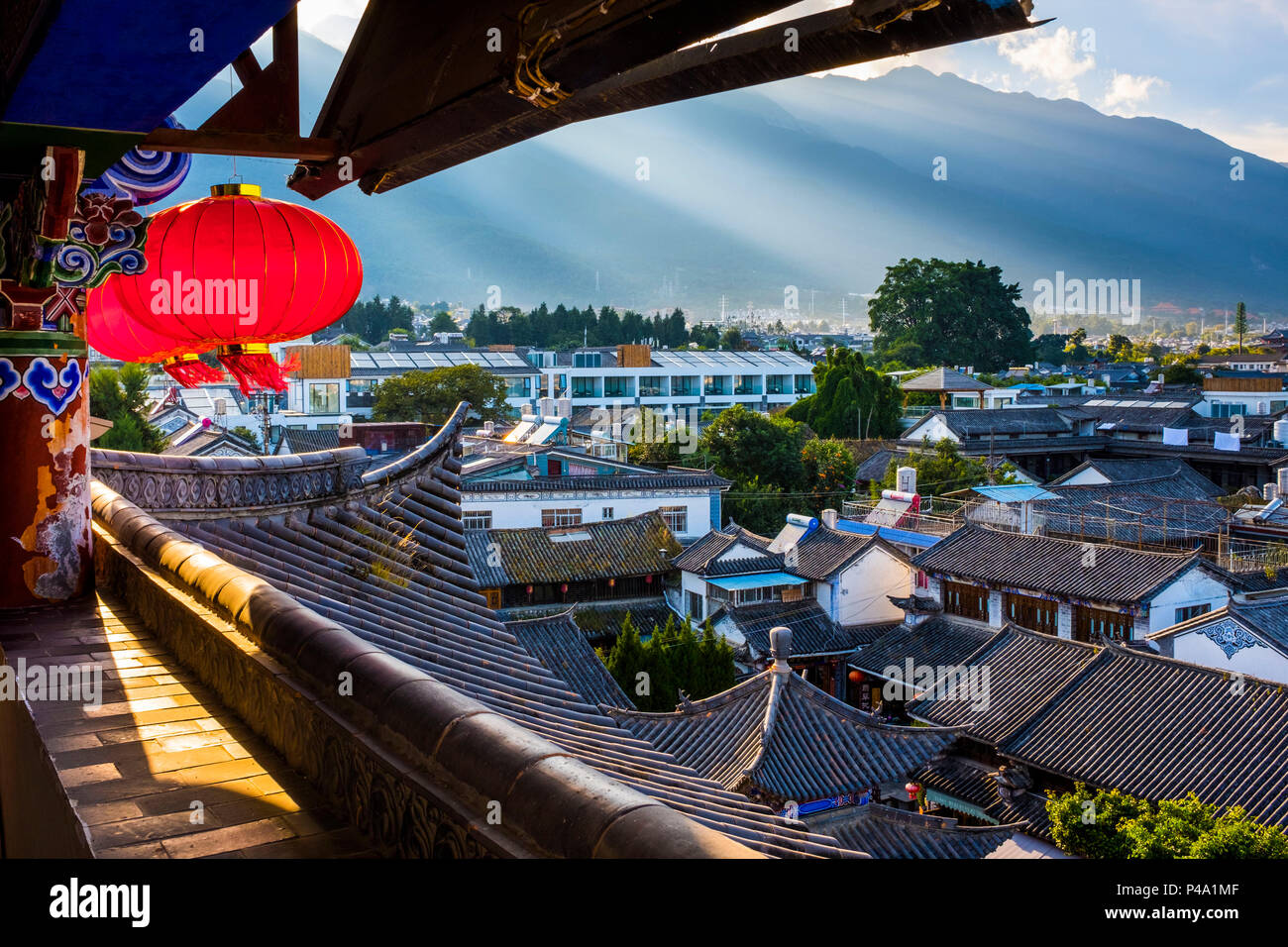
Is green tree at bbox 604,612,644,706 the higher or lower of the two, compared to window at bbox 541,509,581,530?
lower

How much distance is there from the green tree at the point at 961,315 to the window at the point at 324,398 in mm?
40447

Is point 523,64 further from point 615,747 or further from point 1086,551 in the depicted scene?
point 1086,551

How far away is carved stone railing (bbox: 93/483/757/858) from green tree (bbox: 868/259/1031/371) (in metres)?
68.6

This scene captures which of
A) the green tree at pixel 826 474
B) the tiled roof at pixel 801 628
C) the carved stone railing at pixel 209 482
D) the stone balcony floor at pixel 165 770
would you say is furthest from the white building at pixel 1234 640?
the green tree at pixel 826 474

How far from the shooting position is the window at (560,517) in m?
25.3

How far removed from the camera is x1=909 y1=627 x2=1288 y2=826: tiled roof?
37.3 feet

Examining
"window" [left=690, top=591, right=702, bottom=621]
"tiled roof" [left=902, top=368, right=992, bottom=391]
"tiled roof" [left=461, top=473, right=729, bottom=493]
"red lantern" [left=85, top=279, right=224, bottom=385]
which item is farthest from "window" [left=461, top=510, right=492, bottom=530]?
"tiled roof" [left=902, top=368, right=992, bottom=391]

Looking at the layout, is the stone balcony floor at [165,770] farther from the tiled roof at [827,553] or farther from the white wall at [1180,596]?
the tiled roof at [827,553]

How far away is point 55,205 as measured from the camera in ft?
13.3

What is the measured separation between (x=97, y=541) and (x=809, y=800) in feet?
29.3

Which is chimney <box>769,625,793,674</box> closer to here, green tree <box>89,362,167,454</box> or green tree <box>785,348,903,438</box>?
green tree <box>89,362,167,454</box>

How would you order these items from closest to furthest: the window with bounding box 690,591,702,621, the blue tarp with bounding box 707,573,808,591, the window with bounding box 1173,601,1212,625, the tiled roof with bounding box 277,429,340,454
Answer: the window with bounding box 1173,601,1212,625 < the blue tarp with bounding box 707,573,808,591 < the window with bounding box 690,591,702,621 < the tiled roof with bounding box 277,429,340,454
